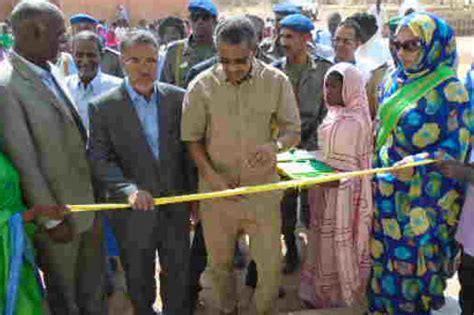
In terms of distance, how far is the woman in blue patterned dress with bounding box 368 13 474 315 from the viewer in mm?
3385

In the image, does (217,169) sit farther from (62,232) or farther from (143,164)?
(62,232)

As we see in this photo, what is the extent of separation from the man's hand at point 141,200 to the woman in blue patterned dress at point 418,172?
134 cm

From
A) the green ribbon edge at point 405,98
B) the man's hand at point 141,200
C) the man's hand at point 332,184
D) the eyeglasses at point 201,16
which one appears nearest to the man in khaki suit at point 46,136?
the man's hand at point 141,200

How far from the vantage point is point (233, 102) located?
3488 millimetres

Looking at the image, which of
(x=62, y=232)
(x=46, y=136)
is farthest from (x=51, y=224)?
(x=46, y=136)

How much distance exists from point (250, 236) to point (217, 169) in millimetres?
467

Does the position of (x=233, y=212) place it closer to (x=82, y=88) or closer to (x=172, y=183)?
(x=172, y=183)

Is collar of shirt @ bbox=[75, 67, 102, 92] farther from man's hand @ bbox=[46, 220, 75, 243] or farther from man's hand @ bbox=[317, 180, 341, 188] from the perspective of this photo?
man's hand @ bbox=[317, 180, 341, 188]

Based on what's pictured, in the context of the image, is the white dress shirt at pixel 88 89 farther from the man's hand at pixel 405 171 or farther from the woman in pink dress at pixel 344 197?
the man's hand at pixel 405 171

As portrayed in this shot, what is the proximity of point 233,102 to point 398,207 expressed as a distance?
112 cm

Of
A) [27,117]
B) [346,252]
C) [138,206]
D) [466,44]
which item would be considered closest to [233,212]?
[138,206]

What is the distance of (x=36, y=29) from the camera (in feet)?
9.90

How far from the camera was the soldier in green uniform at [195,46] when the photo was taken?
5254mm

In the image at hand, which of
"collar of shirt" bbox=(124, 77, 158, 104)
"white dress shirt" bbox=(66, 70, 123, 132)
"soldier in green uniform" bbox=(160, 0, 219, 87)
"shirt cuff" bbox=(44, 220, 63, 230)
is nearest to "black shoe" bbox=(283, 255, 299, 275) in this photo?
"soldier in green uniform" bbox=(160, 0, 219, 87)
